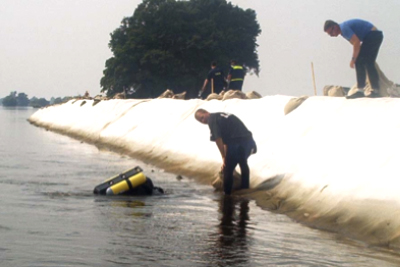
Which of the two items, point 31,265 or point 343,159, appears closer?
point 31,265

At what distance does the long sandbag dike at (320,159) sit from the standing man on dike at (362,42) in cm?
82

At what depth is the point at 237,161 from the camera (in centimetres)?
1414

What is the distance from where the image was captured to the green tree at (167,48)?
6025 cm

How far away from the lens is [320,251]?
909cm

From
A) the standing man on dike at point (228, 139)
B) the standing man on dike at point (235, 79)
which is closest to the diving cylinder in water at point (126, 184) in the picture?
the standing man on dike at point (228, 139)

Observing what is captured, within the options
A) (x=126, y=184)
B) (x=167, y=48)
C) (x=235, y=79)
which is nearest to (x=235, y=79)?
(x=235, y=79)

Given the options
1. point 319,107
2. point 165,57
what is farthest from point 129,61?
point 319,107

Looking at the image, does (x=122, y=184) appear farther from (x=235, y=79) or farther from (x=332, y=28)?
(x=235, y=79)

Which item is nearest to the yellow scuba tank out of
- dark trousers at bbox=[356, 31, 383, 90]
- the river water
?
the river water

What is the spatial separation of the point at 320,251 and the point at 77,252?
283 centimetres

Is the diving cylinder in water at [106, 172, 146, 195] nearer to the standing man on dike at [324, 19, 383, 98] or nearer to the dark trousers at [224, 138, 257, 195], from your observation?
the dark trousers at [224, 138, 257, 195]

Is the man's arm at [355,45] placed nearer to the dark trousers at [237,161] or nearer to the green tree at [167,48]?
the dark trousers at [237,161]

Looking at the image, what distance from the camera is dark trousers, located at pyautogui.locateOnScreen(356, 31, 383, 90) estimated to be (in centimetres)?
1512

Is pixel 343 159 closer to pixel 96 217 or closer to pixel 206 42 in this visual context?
pixel 96 217
